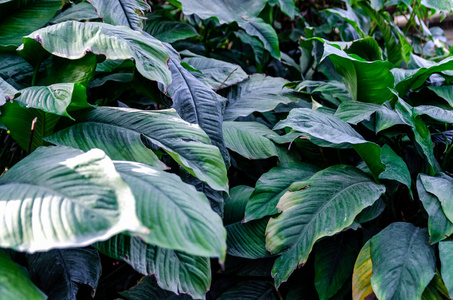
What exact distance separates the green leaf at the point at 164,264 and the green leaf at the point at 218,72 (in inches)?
29.3

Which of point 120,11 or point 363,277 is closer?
point 363,277

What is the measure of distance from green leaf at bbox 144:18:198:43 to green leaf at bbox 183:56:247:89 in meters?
0.21

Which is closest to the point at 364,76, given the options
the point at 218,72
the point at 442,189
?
the point at 442,189

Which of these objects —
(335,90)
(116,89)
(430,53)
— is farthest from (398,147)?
(430,53)

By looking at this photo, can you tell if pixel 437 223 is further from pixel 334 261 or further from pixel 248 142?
pixel 248 142

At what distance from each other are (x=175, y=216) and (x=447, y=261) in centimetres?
69

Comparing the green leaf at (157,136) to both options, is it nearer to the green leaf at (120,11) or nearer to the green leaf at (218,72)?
the green leaf at (120,11)

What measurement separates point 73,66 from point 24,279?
2.15 ft

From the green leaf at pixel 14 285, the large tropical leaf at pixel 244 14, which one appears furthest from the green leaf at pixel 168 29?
the green leaf at pixel 14 285

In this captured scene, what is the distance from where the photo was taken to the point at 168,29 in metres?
1.77

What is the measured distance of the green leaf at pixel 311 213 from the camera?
96cm

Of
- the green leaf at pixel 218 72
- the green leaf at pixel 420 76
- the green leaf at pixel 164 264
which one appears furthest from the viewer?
the green leaf at pixel 218 72

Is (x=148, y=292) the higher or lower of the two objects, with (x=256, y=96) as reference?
lower

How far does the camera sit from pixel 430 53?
2.35 m
